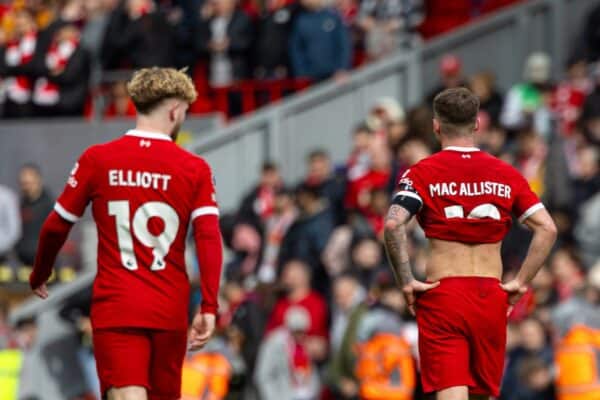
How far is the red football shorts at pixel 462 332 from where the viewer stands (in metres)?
9.36

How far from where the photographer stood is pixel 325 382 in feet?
52.1

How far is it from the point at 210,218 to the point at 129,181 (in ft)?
1.54

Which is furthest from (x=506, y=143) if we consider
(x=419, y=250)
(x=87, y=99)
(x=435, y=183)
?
(x=435, y=183)

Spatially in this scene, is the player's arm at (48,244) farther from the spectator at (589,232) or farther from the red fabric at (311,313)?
the spectator at (589,232)

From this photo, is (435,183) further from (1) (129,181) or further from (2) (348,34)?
(2) (348,34)

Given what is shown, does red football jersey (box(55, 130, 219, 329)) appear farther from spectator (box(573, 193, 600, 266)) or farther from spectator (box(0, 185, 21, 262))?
spectator (box(0, 185, 21, 262))

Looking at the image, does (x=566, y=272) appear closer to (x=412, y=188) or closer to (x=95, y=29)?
(x=412, y=188)

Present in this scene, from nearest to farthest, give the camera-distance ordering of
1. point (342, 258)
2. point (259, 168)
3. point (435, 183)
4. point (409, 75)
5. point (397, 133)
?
1. point (435, 183)
2. point (342, 258)
3. point (397, 133)
4. point (259, 168)
5. point (409, 75)

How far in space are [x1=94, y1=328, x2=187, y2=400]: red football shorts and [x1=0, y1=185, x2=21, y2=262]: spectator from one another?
399 inches

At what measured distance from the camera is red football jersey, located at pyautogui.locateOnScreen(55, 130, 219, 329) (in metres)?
9.39

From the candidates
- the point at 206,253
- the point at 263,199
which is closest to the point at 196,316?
the point at 206,253

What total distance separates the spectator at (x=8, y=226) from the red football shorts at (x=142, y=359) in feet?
33.2

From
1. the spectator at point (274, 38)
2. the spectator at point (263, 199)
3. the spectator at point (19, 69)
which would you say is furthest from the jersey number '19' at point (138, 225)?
the spectator at point (19, 69)

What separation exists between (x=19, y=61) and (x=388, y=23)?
439 centimetres
